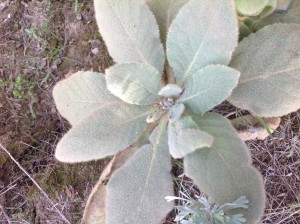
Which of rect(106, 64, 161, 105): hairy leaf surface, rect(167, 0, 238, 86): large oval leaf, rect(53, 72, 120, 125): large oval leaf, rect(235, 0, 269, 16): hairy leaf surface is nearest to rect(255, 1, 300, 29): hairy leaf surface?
rect(235, 0, 269, 16): hairy leaf surface

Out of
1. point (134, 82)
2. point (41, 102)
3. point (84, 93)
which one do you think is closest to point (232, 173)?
point (134, 82)

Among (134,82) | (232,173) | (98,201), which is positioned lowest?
(98,201)

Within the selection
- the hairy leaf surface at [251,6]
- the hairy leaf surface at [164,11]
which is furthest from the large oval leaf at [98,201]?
the hairy leaf surface at [251,6]

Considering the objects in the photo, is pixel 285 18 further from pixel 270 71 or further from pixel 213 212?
pixel 213 212

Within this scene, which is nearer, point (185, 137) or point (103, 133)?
point (185, 137)

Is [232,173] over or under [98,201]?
over

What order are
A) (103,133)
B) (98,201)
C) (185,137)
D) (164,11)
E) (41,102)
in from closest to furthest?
(185,137), (103,133), (164,11), (98,201), (41,102)

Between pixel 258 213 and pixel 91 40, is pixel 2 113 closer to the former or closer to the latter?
pixel 91 40

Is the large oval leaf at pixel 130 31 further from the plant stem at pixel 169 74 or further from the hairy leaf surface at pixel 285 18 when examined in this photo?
the hairy leaf surface at pixel 285 18
